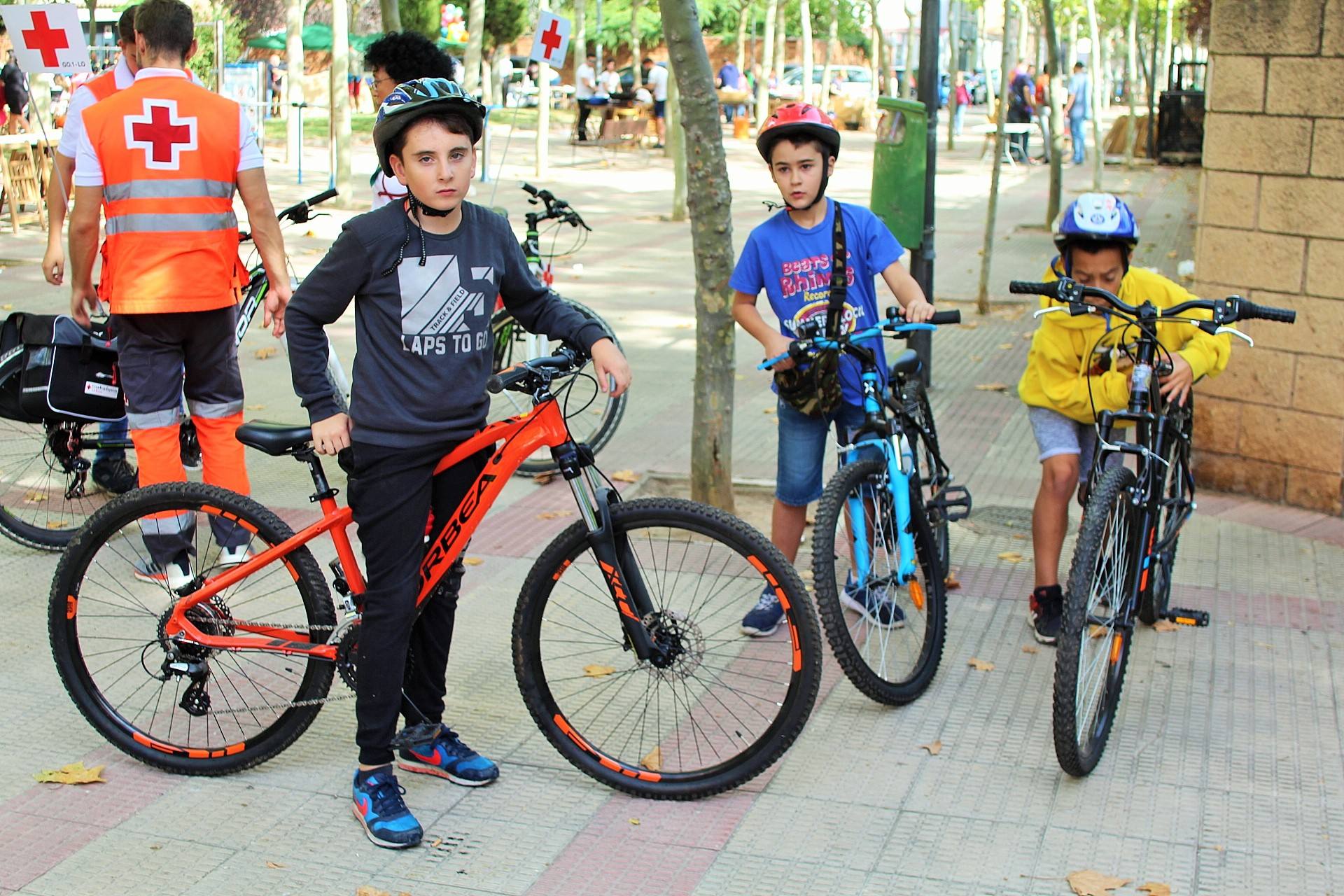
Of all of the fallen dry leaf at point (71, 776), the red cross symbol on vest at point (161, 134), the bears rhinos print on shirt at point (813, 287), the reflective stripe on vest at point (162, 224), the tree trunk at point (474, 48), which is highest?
the tree trunk at point (474, 48)

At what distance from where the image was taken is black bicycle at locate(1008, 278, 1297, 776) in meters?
3.83

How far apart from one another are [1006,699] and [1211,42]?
10.9 ft

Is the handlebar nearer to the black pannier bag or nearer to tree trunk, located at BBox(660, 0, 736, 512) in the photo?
tree trunk, located at BBox(660, 0, 736, 512)

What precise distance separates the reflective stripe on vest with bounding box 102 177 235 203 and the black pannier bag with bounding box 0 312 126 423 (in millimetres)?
700

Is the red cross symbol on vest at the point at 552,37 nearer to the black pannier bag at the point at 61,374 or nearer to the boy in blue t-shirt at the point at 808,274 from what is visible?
the black pannier bag at the point at 61,374

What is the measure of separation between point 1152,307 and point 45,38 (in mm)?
7575

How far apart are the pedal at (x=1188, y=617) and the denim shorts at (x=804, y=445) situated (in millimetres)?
1161

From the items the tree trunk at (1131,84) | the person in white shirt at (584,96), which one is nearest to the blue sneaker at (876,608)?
Result: the tree trunk at (1131,84)

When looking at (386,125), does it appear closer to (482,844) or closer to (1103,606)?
(482,844)

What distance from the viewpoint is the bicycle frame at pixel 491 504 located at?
3.68 m

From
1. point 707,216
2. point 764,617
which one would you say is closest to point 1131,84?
point 707,216

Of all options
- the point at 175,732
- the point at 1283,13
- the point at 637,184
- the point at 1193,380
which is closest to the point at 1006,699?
the point at 1193,380

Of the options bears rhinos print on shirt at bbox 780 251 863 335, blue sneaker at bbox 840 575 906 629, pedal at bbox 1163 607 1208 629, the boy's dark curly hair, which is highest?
the boy's dark curly hair

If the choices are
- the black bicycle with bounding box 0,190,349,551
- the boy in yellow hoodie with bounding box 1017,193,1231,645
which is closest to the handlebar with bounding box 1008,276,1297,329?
the boy in yellow hoodie with bounding box 1017,193,1231,645
